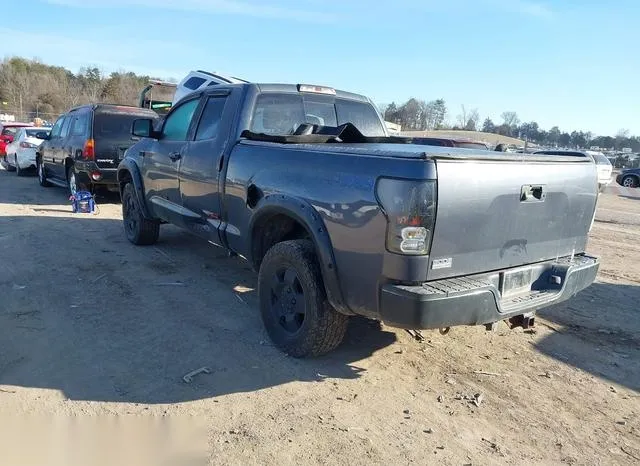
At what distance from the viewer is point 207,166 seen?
511 centimetres

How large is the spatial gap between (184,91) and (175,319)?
1131cm

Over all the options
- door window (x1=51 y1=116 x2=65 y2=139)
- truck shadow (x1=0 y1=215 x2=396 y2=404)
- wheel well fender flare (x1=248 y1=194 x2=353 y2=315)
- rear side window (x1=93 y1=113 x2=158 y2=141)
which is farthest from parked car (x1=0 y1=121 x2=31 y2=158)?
wheel well fender flare (x1=248 y1=194 x2=353 y2=315)

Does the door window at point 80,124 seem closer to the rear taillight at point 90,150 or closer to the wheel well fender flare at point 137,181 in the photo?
the rear taillight at point 90,150

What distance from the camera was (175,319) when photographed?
471 cm

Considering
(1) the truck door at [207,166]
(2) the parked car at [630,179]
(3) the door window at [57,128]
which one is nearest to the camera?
(1) the truck door at [207,166]

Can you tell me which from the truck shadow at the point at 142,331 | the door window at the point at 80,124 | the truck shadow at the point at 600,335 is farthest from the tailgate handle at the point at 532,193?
the door window at the point at 80,124

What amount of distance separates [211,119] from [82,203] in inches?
225

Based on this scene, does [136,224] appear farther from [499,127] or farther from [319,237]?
[499,127]

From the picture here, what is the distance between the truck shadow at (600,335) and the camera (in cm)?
407

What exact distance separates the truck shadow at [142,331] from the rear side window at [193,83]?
8536mm

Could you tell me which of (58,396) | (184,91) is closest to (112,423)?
(58,396)

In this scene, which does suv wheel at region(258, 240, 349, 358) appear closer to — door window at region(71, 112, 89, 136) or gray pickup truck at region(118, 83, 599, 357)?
gray pickup truck at region(118, 83, 599, 357)

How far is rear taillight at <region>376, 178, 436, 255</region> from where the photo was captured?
2.97m

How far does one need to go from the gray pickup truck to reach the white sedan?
40.9 feet
